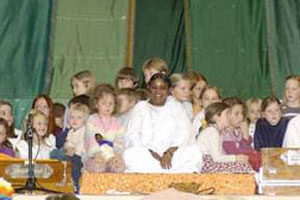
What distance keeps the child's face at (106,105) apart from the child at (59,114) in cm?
44

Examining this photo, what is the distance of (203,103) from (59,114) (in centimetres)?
98

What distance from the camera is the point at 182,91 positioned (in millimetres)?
6230

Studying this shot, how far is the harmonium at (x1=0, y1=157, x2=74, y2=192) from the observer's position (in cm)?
484

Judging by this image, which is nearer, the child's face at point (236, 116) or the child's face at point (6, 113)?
the child's face at point (236, 116)

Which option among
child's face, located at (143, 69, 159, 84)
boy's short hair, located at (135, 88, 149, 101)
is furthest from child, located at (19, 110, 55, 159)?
child's face, located at (143, 69, 159, 84)

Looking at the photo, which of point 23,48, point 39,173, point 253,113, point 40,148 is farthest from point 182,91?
point 23,48

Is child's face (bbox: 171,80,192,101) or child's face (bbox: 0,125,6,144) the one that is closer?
child's face (bbox: 0,125,6,144)

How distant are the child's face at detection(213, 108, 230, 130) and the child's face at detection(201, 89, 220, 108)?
213mm

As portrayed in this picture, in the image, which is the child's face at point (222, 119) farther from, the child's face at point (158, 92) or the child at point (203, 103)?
the child's face at point (158, 92)

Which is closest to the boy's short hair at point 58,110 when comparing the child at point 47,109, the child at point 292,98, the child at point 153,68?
the child at point 47,109

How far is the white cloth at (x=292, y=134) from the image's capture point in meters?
5.95

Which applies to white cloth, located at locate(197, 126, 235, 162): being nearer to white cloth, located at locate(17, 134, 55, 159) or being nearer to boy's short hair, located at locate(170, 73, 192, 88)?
boy's short hair, located at locate(170, 73, 192, 88)

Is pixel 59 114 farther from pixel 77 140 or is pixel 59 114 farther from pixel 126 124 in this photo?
pixel 126 124

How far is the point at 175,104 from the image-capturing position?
19.4ft
